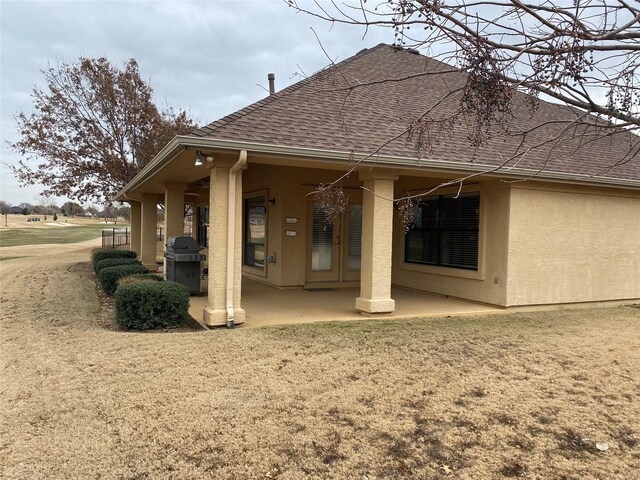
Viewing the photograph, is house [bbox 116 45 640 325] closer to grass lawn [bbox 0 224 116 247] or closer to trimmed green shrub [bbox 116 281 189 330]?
trimmed green shrub [bbox 116 281 189 330]

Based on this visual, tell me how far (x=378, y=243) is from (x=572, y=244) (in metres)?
4.31

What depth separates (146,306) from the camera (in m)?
6.96

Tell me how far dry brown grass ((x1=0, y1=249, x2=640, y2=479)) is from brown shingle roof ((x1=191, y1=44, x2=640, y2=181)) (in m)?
2.42

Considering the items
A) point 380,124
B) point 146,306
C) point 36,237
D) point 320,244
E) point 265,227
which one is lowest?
point 36,237

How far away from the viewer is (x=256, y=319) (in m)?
7.79

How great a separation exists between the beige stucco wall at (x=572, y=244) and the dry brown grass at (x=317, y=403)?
224 centimetres

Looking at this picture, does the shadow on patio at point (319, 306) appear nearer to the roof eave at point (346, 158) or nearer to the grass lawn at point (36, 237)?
the roof eave at point (346, 158)

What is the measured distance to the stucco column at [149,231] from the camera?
1627 cm

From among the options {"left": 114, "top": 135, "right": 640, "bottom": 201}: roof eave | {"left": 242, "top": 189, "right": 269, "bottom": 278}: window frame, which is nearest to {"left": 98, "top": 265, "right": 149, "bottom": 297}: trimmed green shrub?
{"left": 114, "top": 135, "right": 640, "bottom": 201}: roof eave

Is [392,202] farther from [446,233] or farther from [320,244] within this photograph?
[320,244]

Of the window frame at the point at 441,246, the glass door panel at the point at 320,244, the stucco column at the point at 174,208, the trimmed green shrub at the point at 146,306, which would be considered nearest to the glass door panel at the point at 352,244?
the glass door panel at the point at 320,244

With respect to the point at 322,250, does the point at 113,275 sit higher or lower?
lower

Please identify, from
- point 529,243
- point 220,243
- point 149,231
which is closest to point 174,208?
point 149,231

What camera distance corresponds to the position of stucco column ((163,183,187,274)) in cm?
1180
